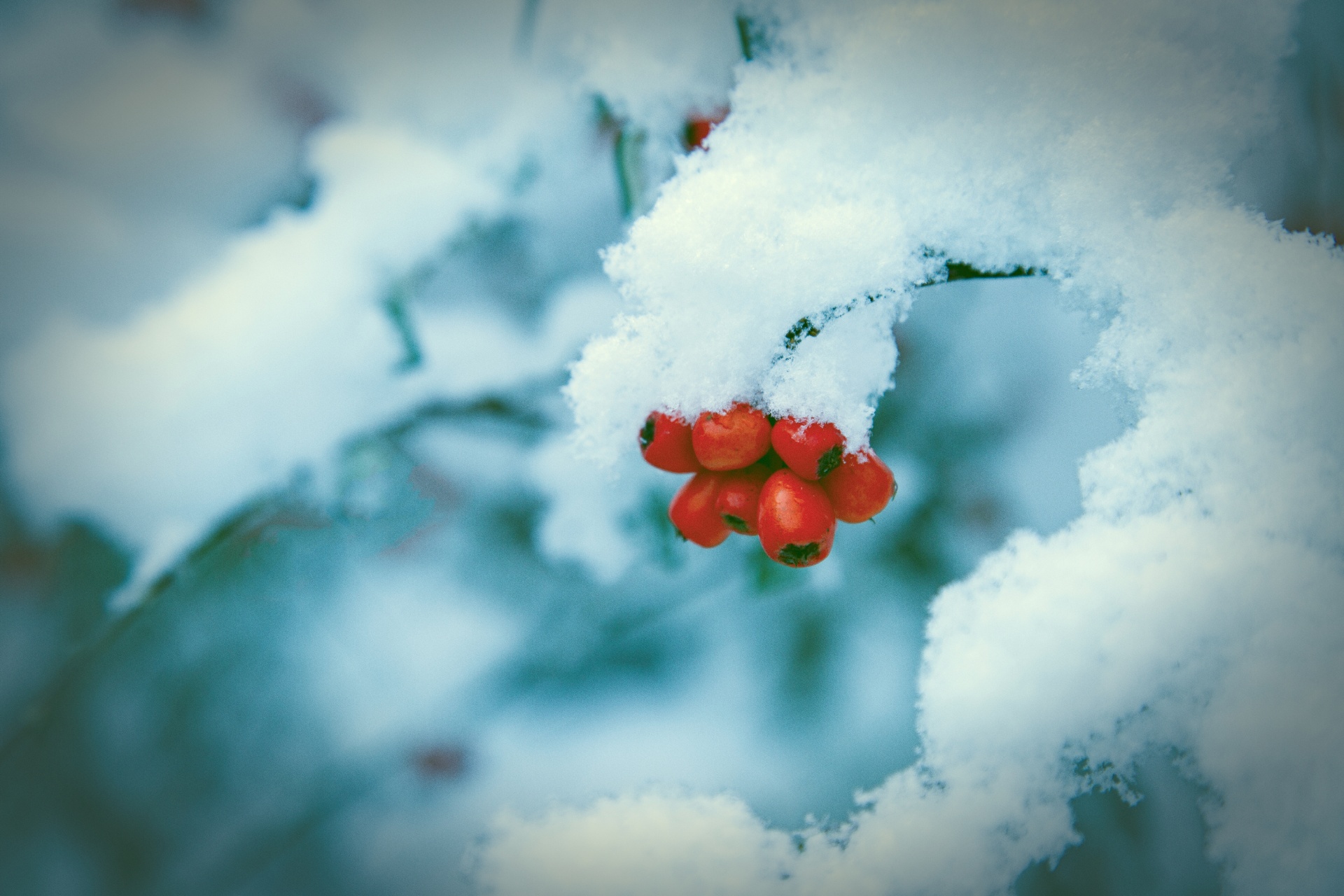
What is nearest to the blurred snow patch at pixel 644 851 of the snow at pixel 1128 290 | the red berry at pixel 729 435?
the snow at pixel 1128 290

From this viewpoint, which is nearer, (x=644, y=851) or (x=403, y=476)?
(x=644, y=851)

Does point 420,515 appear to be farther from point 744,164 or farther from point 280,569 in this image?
point 744,164

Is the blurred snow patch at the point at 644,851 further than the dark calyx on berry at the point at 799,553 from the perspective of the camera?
Yes

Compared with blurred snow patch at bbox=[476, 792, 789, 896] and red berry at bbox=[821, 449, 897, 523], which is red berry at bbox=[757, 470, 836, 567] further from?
blurred snow patch at bbox=[476, 792, 789, 896]

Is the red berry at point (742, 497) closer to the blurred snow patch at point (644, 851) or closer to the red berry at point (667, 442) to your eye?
the red berry at point (667, 442)

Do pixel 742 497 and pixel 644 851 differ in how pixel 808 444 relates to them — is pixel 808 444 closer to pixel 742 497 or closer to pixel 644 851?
pixel 742 497

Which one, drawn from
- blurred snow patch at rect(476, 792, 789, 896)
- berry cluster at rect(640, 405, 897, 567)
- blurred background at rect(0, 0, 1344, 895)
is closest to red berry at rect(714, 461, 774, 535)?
berry cluster at rect(640, 405, 897, 567)

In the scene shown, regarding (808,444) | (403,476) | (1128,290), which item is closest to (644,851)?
(808,444)

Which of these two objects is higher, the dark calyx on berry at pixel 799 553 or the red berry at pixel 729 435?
the red berry at pixel 729 435
